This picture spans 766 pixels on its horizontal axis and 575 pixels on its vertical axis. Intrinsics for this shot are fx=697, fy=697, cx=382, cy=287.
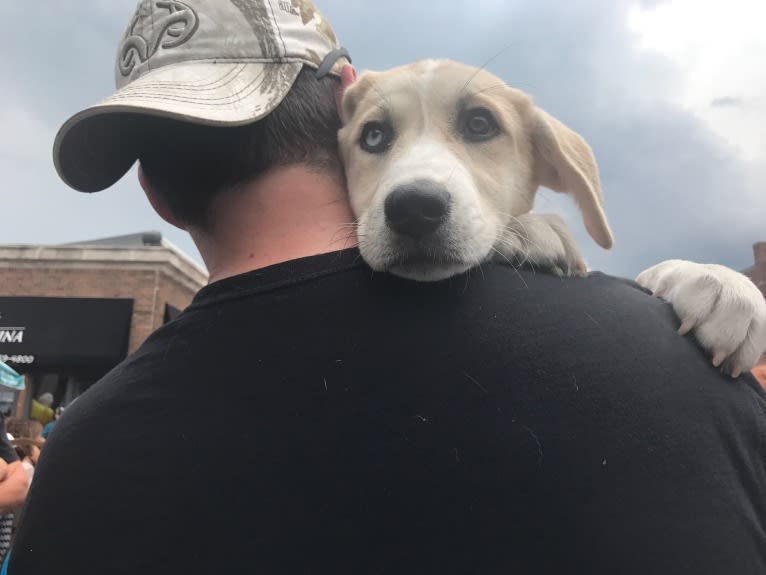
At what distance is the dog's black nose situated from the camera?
182 centimetres

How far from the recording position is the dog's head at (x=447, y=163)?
1.81 metres

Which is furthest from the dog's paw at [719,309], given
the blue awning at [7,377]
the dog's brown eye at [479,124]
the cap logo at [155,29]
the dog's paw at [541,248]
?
the blue awning at [7,377]

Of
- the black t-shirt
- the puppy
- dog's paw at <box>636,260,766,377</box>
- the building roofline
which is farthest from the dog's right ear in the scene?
the building roofline

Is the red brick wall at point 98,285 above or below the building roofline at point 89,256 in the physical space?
below

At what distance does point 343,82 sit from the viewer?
6.82 feet

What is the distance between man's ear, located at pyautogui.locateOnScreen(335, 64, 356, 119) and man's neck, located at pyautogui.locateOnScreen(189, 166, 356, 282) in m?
0.35

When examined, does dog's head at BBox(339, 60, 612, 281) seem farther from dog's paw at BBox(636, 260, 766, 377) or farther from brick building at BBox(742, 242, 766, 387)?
brick building at BBox(742, 242, 766, 387)

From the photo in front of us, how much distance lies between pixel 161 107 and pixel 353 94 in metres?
0.95

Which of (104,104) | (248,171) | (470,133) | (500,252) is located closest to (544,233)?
(500,252)

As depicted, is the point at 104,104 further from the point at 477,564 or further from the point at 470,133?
the point at 477,564

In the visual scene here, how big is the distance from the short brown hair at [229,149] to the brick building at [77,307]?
49.4 feet

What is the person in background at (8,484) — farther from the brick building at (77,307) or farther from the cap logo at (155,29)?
the brick building at (77,307)

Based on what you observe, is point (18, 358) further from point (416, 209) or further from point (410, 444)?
point (410, 444)

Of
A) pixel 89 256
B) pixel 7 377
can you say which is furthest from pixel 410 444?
pixel 89 256
